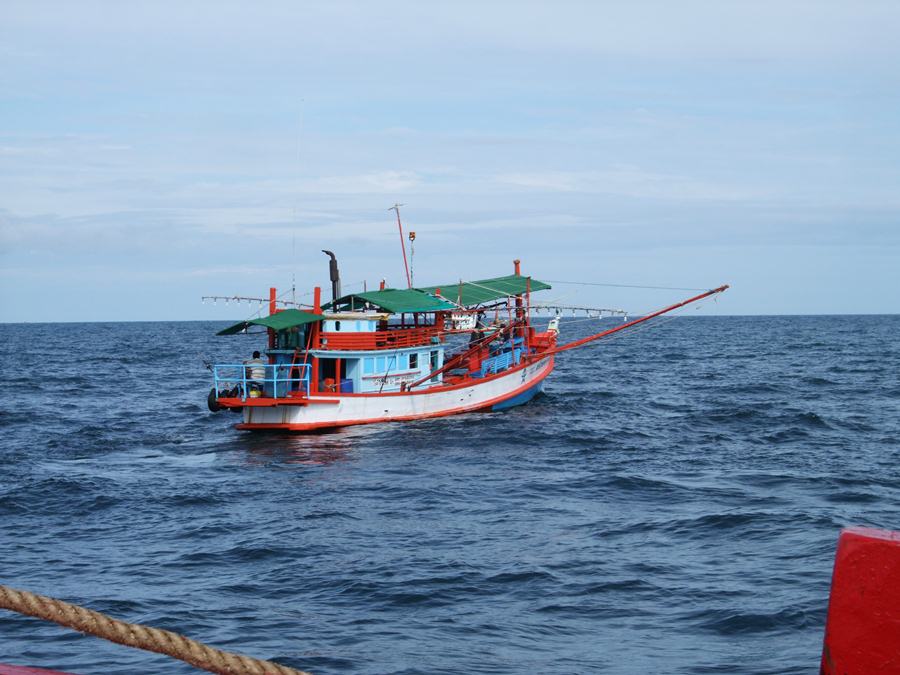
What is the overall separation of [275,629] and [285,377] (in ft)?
66.9

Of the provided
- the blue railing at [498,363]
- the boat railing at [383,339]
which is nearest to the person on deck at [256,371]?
the boat railing at [383,339]

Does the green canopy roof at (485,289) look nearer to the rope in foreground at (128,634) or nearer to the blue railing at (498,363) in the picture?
the blue railing at (498,363)

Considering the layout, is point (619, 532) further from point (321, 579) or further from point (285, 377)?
point (285, 377)

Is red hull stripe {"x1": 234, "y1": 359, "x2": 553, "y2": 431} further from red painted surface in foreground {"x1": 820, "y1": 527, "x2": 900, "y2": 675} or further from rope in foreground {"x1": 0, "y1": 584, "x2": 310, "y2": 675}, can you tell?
red painted surface in foreground {"x1": 820, "y1": 527, "x2": 900, "y2": 675}

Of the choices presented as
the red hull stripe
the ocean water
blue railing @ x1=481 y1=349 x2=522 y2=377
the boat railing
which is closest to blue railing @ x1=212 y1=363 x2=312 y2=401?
the red hull stripe

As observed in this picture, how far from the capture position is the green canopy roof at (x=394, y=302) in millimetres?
34875

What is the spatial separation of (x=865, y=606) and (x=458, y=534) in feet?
47.0

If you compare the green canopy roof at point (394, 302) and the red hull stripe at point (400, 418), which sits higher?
the green canopy roof at point (394, 302)

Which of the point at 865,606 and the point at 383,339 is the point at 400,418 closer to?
the point at 383,339

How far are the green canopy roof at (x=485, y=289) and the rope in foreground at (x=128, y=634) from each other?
3392 cm

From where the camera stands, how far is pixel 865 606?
458 cm

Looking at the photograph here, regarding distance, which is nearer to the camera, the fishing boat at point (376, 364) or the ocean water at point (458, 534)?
the ocean water at point (458, 534)

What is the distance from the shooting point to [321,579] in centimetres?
1573

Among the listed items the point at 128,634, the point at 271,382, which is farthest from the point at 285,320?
the point at 128,634
